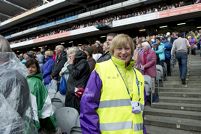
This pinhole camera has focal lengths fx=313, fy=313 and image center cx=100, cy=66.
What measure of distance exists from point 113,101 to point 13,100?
0.76 metres

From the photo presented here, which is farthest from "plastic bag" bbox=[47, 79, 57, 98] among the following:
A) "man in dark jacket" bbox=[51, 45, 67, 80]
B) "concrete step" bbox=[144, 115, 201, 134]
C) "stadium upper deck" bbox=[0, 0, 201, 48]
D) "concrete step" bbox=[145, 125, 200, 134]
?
"stadium upper deck" bbox=[0, 0, 201, 48]

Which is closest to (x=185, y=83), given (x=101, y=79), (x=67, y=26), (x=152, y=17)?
(x=101, y=79)

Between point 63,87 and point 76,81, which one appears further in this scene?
point 63,87

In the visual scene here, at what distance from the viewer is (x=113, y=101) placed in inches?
84.7

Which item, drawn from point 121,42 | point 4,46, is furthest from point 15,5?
point 4,46

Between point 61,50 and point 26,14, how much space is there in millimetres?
35544

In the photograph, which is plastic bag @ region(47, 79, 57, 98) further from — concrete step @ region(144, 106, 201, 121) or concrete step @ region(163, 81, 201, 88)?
concrete step @ region(163, 81, 201, 88)

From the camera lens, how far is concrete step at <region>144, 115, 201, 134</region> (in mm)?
5387

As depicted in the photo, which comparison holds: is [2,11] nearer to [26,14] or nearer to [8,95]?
[26,14]

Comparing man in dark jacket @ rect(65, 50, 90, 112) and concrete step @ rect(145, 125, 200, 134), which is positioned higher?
man in dark jacket @ rect(65, 50, 90, 112)

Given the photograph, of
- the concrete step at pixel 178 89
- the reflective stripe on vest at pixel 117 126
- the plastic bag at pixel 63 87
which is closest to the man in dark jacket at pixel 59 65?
the plastic bag at pixel 63 87

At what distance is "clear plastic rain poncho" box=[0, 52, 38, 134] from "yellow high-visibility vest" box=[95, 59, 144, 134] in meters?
0.56

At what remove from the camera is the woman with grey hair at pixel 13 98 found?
1.58 meters

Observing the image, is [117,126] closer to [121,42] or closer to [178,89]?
[121,42]
